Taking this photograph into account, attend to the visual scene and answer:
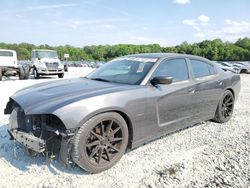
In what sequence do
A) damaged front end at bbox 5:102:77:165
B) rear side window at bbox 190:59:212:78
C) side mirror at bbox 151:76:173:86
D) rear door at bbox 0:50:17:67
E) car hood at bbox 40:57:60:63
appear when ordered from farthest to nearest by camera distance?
car hood at bbox 40:57:60:63 → rear door at bbox 0:50:17:67 → rear side window at bbox 190:59:212:78 → side mirror at bbox 151:76:173:86 → damaged front end at bbox 5:102:77:165

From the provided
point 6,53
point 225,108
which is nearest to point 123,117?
point 225,108

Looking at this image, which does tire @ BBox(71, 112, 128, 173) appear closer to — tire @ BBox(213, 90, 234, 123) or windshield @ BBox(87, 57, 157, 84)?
windshield @ BBox(87, 57, 157, 84)

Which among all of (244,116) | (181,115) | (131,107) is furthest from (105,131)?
(244,116)

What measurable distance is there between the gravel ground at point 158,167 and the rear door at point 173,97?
0.40 m

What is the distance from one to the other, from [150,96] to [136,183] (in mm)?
1240

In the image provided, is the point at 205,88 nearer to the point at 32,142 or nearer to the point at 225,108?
the point at 225,108

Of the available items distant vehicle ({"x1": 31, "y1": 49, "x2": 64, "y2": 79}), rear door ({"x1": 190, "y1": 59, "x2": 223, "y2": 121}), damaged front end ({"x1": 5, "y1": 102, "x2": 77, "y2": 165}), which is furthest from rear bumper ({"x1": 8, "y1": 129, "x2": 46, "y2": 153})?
distant vehicle ({"x1": 31, "y1": 49, "x2": 64, "y2": 79})

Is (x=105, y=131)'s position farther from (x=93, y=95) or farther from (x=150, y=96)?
(x=150, y=96)

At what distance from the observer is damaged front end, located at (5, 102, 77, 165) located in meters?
3.01

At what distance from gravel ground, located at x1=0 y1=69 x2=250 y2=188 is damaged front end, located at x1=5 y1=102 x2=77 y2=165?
1.04 feet

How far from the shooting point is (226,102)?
5.72 m

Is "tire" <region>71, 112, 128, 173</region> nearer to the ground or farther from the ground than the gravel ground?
farther from the ground

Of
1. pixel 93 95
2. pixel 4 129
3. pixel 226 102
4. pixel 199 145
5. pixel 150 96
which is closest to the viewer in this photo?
pixel 93 95

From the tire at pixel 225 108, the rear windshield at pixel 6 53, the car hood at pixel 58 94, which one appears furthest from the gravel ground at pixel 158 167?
the rear windshield at pixel 6 53
